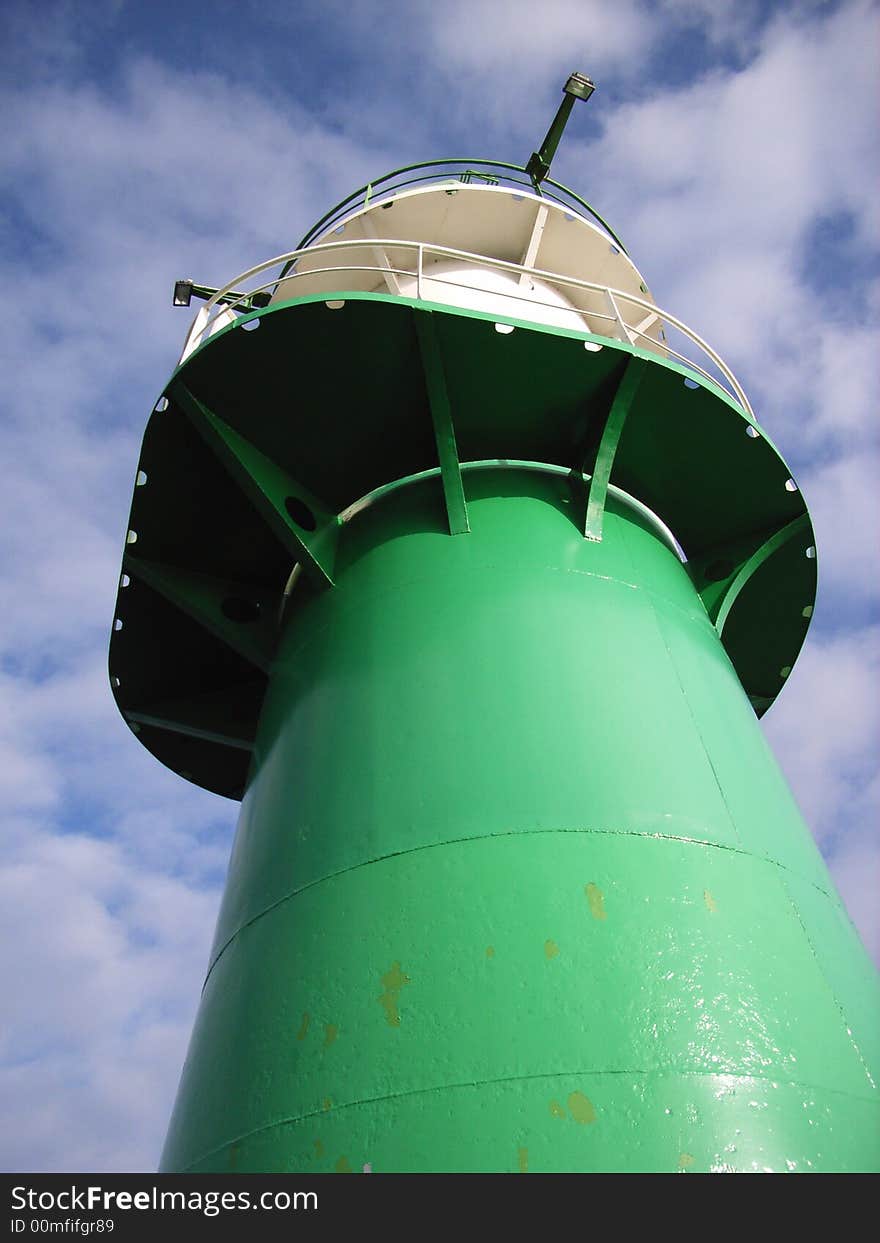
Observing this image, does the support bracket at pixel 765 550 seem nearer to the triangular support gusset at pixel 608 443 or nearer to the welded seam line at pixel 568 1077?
the triangular support gusset at pixel 608 443

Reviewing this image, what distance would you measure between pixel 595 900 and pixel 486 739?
1.19 meters

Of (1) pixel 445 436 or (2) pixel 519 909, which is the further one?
(1) pixel 445 436

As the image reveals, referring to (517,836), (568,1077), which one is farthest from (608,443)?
(568,1077)

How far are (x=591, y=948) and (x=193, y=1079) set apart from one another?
2.53 metres

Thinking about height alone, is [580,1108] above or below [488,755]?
below

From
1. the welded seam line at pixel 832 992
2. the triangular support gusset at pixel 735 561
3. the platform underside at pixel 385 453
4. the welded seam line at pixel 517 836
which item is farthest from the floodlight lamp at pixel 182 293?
the welded seam line at pixel 832 992

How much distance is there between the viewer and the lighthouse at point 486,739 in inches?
158

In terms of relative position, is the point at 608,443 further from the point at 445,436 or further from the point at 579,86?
the point at 579,86

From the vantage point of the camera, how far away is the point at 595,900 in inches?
177

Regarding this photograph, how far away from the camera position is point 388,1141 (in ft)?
12.9

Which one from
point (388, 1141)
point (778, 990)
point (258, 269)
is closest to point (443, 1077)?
point (388, 1141)

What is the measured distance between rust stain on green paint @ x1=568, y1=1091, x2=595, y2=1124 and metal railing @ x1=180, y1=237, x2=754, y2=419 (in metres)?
5.14
